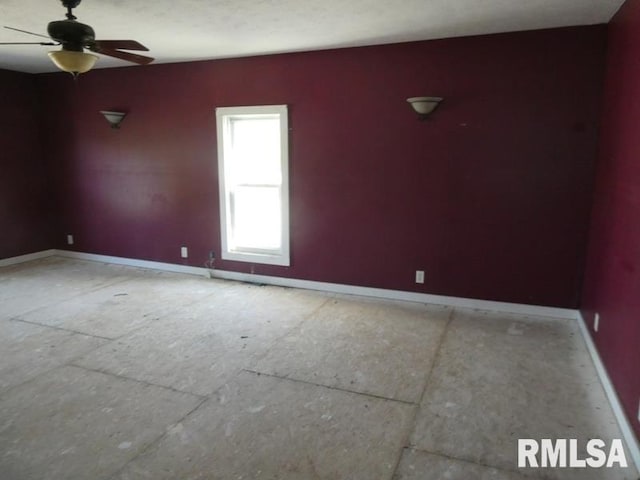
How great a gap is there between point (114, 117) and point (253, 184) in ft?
6.25

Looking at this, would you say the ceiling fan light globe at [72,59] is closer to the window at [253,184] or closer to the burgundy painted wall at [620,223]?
the window at [253,184]

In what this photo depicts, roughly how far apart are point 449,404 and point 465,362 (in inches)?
23.6

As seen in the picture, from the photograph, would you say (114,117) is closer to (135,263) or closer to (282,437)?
(135,263)

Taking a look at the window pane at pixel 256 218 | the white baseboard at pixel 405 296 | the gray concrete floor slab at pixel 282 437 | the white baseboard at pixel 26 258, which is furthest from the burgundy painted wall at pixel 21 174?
the gray concrete floor slab at pixel 282 437

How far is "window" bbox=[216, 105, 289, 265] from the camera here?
479 centimetres

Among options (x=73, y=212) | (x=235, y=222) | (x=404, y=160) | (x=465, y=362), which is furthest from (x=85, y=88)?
(x=465, y=362)

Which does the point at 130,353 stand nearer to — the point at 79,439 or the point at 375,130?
the point at 79,439

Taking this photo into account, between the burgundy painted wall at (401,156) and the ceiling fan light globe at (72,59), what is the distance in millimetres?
2197

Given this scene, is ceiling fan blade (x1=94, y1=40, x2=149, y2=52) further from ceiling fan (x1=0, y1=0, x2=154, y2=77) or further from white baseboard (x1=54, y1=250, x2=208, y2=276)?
white baseboard (x1=54, y1=250, x2=208, y2=276)

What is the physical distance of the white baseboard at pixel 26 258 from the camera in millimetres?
5754

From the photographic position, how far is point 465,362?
3.18 m

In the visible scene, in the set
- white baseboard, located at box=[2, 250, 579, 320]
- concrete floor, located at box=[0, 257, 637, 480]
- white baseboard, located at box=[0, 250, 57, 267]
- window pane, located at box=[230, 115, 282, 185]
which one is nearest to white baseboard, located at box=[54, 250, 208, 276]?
white baseboard, located at box=[2, 250, 579, 320]

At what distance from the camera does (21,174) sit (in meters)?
5.86

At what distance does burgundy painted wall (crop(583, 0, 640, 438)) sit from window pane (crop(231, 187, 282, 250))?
298 cm
